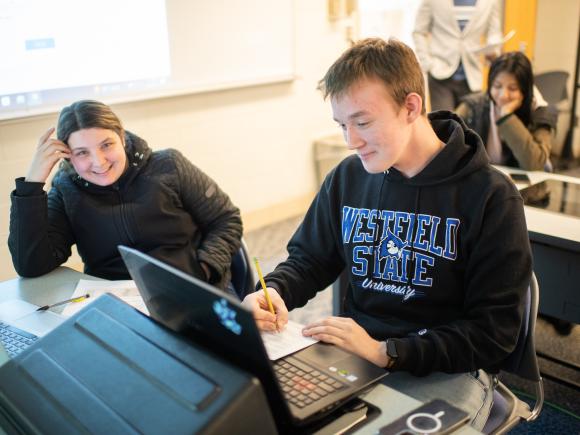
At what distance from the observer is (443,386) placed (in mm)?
1251

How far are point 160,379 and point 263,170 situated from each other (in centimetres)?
343

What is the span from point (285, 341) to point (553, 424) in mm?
1318

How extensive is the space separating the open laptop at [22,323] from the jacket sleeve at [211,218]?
0.53 metres

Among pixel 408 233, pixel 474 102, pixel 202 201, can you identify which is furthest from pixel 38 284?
pixel 474 102

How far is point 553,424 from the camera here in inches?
83.0

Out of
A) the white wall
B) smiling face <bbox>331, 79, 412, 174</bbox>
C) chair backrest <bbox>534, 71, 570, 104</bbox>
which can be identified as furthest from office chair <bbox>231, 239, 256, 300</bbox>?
chair backrest <bbox>534, 71, 570, 104</bbox>

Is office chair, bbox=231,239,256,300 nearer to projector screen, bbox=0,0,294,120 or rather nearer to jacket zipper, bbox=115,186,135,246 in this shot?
jacket zipper, bbox=115,186,135,246

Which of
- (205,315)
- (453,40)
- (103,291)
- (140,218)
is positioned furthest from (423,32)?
(205,315)

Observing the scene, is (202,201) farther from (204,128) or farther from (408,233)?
(204,128)

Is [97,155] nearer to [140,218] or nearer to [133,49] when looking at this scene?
[140,218]

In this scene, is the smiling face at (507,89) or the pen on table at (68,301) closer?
the pen on table at (68,301)

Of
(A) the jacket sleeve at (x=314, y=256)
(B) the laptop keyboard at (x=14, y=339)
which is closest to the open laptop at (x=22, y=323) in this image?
(B) the laptop keyboard at (x=14, y=339)

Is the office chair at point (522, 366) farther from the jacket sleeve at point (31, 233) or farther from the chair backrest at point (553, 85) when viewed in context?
the chair backrest at point (553, 85)

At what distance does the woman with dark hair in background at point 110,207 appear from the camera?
180 cm
